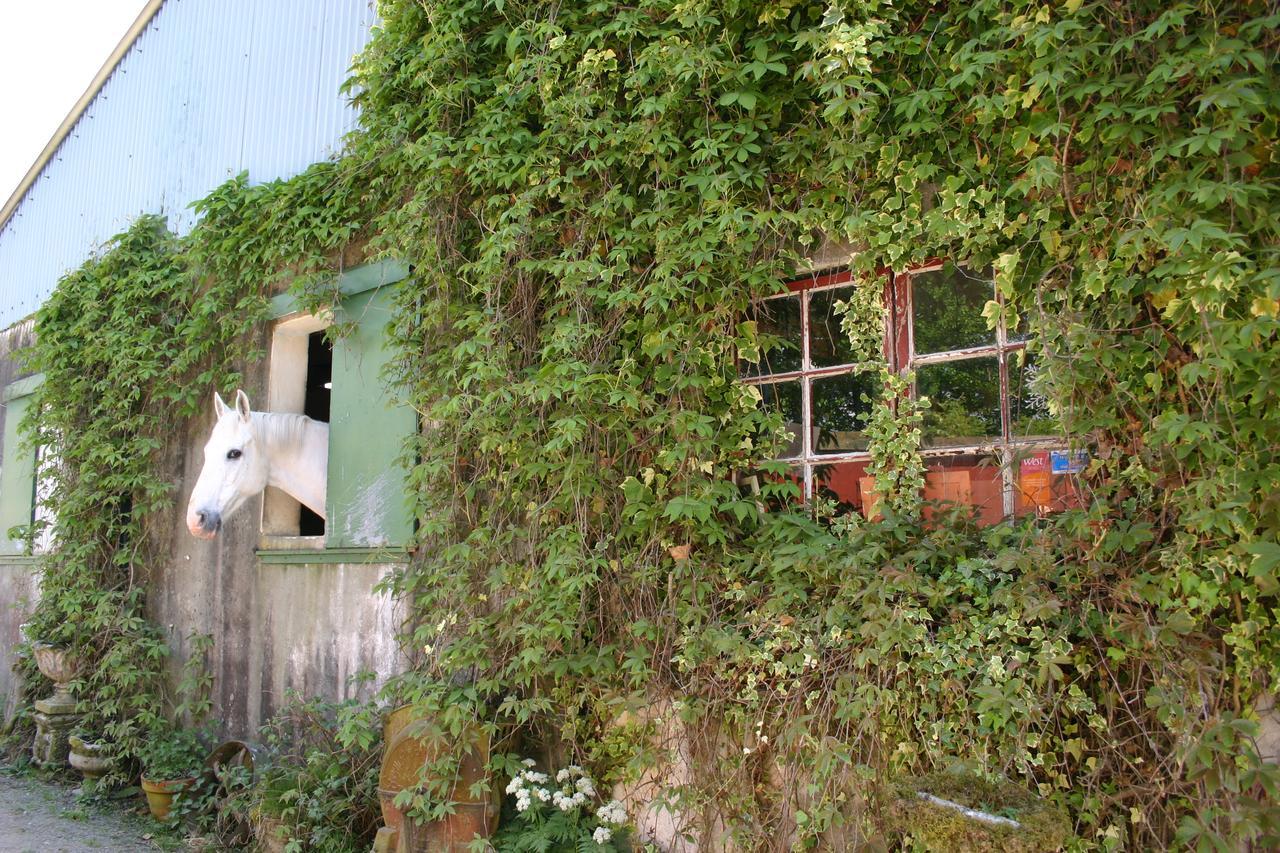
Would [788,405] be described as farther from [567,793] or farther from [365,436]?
[365,436]

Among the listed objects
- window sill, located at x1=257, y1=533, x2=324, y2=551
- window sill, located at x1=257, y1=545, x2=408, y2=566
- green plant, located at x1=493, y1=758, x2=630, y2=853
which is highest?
window sill, located at x1=257, y1=533, x2=324, y2=551

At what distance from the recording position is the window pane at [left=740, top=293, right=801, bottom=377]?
15.0 feet

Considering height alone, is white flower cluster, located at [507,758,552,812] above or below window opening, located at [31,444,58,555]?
below

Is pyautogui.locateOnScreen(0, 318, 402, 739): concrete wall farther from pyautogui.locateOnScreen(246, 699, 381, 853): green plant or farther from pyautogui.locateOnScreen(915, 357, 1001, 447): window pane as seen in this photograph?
pyautogui.locateOnScreen(915, 357, 1001, 447): window pane

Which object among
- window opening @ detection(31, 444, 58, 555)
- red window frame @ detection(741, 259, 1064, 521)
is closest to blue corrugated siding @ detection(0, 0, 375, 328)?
window opening @ detection(31, 444, 58, 555)

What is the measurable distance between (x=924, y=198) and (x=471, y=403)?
7.94 feet

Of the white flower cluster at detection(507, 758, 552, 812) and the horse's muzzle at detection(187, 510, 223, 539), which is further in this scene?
the horse's muzzle at detection(187, 510, 223, 539)

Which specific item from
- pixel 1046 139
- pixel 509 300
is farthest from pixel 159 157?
pixel 1046 139

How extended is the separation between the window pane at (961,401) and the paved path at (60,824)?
5.39 meters

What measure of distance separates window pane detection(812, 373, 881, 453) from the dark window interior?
4.58 m

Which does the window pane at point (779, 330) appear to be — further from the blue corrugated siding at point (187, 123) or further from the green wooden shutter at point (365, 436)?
the blue corrugated siding at point (187, 123)

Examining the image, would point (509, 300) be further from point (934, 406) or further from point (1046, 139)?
point (1046, 139)

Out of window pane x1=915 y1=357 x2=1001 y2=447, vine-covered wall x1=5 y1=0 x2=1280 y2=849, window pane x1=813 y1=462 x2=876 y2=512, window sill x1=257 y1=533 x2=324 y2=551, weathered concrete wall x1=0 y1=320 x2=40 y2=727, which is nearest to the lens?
vine-covered wall x1=5 y1=0 x2=1280 y2=849

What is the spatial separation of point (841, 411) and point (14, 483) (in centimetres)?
975
